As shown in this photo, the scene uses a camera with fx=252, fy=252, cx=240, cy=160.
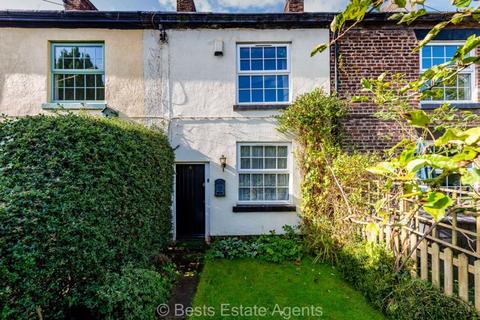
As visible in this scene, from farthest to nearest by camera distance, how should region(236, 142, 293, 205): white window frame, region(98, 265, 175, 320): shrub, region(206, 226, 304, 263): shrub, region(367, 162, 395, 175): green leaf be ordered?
region(236, 142, 293, 205): white window frame < region(206, 226, 304, 263): shrub < region(98, 265, 175, 320): shrub < region(367, 162, 395, 175): green leaf

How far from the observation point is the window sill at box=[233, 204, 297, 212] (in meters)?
6.76

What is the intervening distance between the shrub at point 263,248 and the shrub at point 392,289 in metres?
1.25

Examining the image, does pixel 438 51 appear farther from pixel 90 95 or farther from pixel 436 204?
pixel 90 95

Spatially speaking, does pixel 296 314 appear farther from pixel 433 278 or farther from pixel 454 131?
pixel 454 131

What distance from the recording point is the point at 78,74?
7051mm

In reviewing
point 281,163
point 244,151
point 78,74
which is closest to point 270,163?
point 281,163

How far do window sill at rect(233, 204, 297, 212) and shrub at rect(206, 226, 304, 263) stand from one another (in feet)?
2.03

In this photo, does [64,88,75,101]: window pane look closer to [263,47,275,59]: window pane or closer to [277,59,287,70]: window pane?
[263,47,275,59]: window pane

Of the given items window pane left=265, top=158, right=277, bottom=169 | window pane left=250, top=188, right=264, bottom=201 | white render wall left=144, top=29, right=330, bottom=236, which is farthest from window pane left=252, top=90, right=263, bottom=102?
window pane left=250, top=188, right=264, bottom=201

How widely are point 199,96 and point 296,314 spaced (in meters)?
5.53

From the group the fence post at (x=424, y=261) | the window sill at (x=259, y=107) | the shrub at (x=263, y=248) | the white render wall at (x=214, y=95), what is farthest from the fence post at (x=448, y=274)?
the window sill at (x=259, y=107)

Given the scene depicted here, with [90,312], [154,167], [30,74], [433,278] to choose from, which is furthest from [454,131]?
[30,74]

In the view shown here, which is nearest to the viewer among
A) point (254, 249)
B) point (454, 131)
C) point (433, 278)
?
point (454, 131)

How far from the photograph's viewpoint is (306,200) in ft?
20.8
